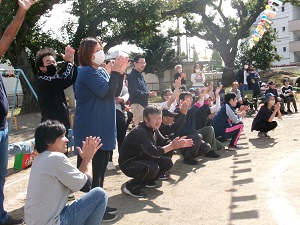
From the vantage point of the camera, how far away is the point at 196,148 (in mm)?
6188

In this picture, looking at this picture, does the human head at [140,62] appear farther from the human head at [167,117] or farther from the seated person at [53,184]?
the seated person at [53,184]

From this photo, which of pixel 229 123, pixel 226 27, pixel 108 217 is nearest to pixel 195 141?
pixel 229 123

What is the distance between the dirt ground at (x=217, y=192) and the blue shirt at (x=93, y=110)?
3.13 feet

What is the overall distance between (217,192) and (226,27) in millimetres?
24854

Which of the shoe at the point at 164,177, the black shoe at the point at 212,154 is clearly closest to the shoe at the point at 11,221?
the shoe at the point at 164,177

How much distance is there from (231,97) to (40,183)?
553 cm

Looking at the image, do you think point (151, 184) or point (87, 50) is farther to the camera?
point (151, 184)

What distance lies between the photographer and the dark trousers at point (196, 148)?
242 inches

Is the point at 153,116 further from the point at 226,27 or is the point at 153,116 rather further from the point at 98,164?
the point at 226,27

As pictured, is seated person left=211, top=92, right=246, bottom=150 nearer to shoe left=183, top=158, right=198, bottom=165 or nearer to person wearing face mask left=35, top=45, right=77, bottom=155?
shoe left=183, top=158, right=198, bottom=165

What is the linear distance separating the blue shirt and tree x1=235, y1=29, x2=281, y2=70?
89.1ft

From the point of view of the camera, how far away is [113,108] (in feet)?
12.4

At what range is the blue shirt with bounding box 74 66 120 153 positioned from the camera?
3.63 m

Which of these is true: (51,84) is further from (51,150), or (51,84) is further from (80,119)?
(51,150)
